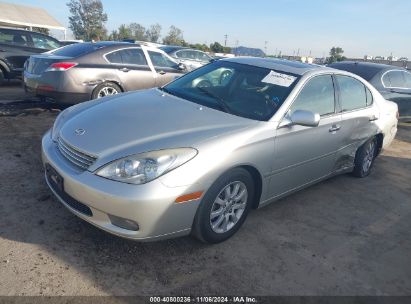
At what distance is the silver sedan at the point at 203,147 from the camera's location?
276 centimetres

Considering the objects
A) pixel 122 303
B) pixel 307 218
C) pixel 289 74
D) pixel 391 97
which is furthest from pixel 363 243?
pixel 391 97

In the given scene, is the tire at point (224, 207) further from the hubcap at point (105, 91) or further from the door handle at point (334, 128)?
the hubcap at point (105, 91)

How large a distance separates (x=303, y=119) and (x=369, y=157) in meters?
2.53

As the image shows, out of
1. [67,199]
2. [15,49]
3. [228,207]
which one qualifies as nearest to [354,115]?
[228,207]

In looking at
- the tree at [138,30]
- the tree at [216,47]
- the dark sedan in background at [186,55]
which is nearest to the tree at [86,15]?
the tree at [138,30]

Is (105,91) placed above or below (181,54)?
below

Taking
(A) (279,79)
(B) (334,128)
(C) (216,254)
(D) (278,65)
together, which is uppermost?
(D) (278,65)

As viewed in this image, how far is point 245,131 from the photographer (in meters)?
3.30

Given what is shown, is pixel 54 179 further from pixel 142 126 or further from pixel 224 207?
pixel 224 207

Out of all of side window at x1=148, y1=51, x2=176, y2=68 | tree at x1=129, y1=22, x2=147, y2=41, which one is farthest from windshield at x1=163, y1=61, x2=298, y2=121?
tree at x1=129, y1=22, x2=147, y2=41

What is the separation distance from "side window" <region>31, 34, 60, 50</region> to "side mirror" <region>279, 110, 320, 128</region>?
917 cm

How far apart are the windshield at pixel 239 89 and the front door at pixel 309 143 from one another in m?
0.21

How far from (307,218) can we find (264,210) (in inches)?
18.5

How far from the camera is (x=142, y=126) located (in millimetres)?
3193
